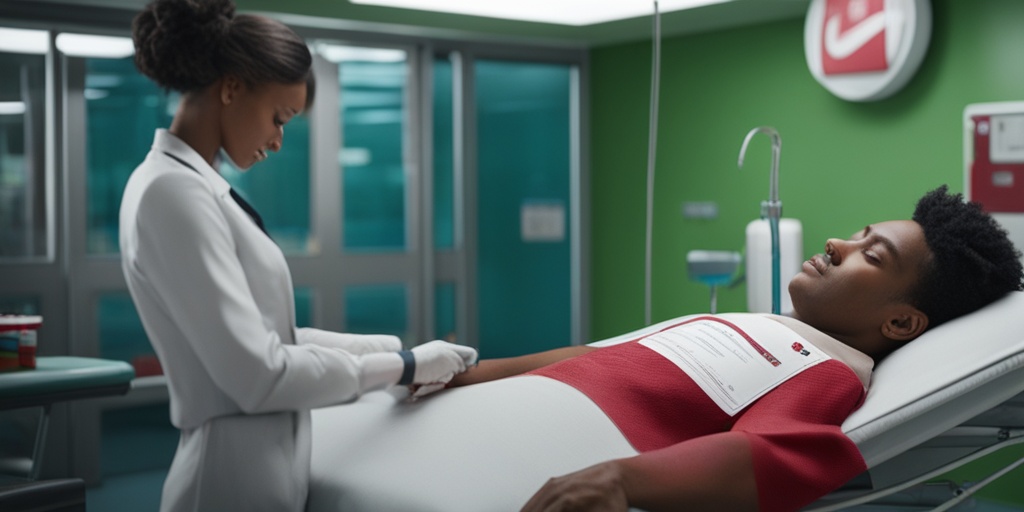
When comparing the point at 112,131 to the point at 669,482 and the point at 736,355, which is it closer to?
the point at 736,355

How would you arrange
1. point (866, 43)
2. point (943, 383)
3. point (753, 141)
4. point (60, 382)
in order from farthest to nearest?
point (753, 141), point (866, 43), point (60, 382), point (943, 383)

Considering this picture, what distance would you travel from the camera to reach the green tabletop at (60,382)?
1.91 m

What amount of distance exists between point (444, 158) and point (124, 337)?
5.15 ft

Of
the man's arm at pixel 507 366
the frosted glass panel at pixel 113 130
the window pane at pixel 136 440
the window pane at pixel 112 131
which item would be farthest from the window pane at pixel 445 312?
the man's arm at pixel 507 366

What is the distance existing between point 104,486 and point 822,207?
2.91 metres

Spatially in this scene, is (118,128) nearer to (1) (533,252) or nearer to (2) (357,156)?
(2) (357,156)

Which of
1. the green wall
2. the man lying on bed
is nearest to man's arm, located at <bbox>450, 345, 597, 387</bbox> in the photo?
the man lying on bed

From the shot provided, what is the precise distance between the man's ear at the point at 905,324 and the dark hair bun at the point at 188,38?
1230mm

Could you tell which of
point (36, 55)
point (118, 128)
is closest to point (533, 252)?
point (118, 128)

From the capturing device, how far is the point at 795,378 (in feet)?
5.01

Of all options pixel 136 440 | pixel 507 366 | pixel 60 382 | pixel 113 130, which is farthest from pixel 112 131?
pixel 507 366

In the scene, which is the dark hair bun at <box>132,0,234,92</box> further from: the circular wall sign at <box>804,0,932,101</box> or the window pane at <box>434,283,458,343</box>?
the window pane at <box>434,283,458,343</box>

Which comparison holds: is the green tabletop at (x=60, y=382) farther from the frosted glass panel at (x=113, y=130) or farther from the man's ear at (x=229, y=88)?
the frosted glass panel at (x=113, y=130)

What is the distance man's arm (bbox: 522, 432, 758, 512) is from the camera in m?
1.17
